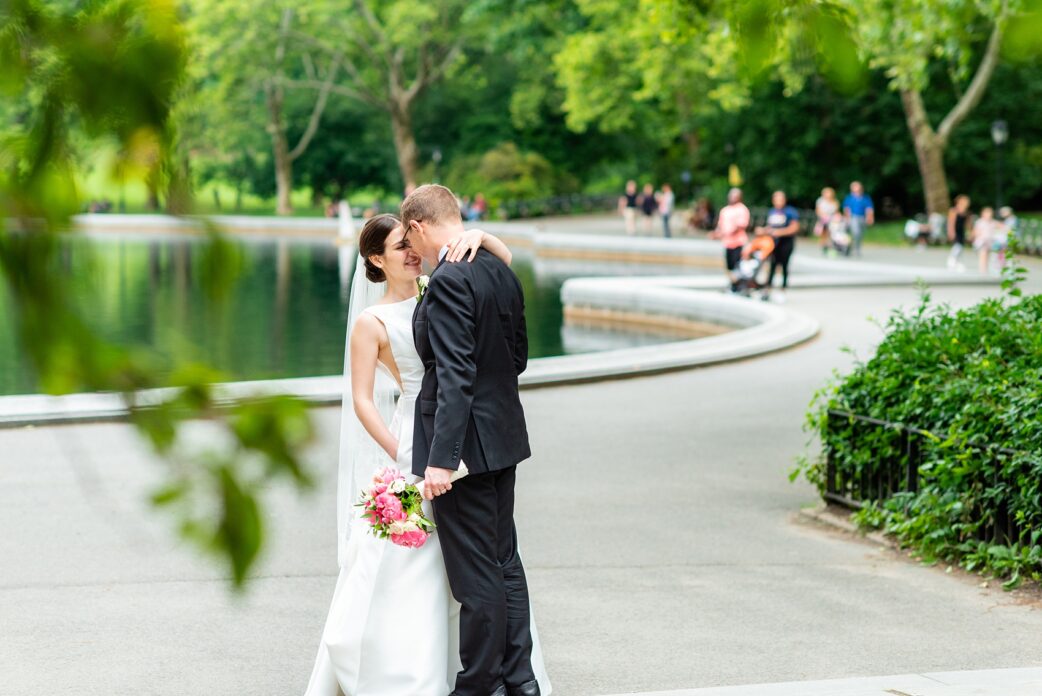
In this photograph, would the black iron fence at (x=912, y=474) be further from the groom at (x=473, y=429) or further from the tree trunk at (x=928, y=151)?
the tree trunk at (x=928, y=151)

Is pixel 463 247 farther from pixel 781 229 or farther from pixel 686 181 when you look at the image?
pixel 686 181

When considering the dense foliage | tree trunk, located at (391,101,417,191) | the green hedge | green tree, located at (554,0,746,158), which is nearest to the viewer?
the green hedge

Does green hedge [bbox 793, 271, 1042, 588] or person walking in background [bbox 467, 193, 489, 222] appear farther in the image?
person walking in background [bbox 467, 193, 489, 222]

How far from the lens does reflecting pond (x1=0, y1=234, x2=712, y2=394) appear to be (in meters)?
1.59

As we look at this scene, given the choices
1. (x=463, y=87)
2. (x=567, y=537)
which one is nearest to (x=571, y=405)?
(x=567, y=537)

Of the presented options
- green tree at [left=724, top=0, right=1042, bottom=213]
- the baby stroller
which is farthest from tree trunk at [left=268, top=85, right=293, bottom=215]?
the baby stroller

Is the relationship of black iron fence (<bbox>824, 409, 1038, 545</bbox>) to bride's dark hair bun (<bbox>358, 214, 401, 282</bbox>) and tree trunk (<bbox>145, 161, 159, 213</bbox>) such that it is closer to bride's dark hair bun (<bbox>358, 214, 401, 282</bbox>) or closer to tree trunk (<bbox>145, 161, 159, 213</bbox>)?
bride's dark hair bun (<bbox>358, 214, 401, 282</bbox>)

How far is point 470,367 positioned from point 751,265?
59.0 ft

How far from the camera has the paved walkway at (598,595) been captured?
17.7 feet

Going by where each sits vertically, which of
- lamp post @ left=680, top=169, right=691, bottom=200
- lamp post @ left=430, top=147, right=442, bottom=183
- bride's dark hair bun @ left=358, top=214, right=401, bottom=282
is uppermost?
lamp post @ left=430, top=147, right=442, bottom=183

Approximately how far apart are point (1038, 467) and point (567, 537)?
250 cm

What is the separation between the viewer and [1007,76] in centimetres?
4650

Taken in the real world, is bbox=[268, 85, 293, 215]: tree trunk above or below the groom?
above

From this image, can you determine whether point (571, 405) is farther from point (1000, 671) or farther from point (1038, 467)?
point (1000, 671)
